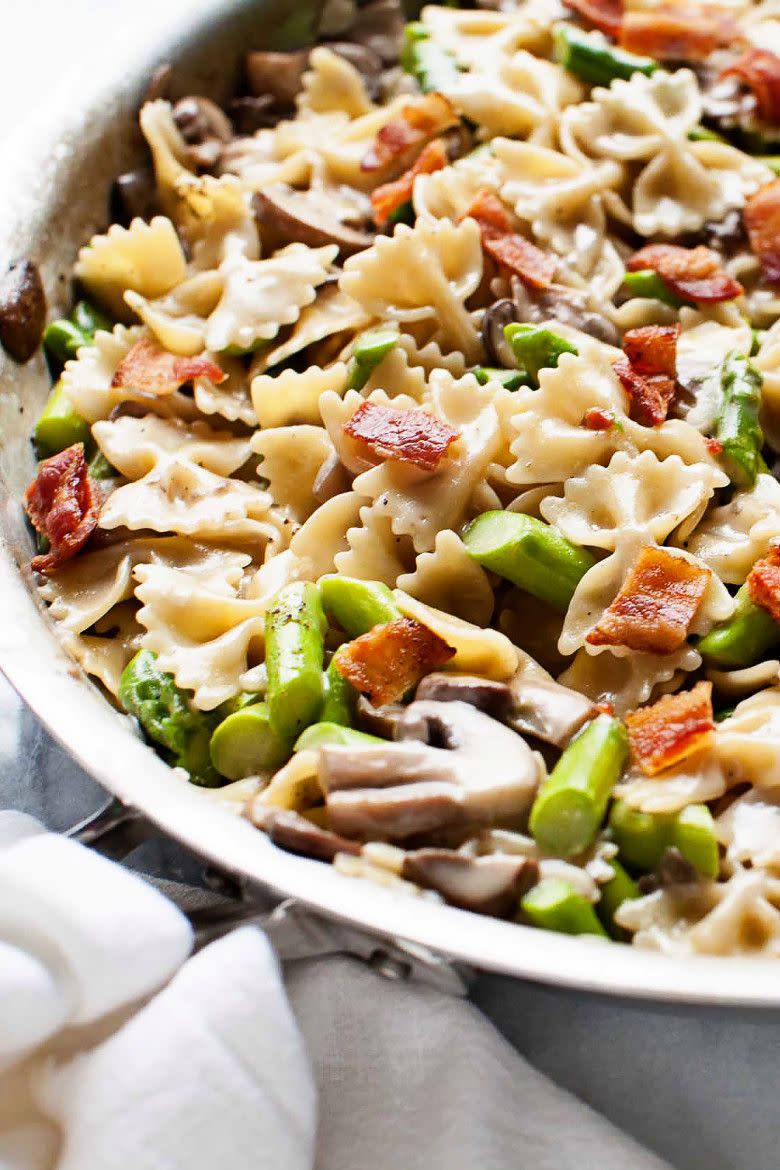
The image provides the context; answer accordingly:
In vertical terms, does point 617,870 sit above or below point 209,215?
below

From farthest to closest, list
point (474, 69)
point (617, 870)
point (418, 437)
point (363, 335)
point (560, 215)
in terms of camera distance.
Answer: point (474, 69) → point (560, 215) → point (363, 335) → point (418, 437) → point (617, 870)

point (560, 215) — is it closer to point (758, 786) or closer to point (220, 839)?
point (758, 786)

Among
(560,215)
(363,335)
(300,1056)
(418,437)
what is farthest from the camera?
A: (560,215)

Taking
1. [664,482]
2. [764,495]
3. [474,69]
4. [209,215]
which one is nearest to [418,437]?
[664,482]

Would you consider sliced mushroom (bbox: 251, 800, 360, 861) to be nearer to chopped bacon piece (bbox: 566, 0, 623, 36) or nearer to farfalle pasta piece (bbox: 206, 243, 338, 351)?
farfalle pasta piece (bbox: 206, 243, 338, 351)

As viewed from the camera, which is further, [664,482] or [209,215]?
[209,215]

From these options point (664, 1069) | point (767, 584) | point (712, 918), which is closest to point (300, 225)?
point (767, 584)

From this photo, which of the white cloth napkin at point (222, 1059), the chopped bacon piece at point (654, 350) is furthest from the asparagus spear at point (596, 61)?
the white cloth napkin at point (222, 1059)

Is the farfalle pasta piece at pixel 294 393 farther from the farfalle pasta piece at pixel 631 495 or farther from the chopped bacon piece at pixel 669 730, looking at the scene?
the chopped bacon piece at pixel 669 730
